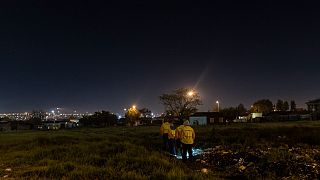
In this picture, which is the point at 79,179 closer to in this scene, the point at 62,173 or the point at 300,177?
the point at 62,173

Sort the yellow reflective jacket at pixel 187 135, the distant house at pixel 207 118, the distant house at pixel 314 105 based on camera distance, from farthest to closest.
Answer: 1. the distant house at pixel 207 118
2. the distant house at pixel 314 105
3. the yellow reflective jacket at pixel 187 135

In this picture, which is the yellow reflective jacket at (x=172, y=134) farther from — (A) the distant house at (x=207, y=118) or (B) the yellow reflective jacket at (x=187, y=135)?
(A) the distant house at (x=207, y=118)

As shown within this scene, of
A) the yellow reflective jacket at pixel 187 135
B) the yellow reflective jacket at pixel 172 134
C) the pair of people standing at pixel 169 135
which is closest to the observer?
the yellow reflective jacket at pixel 187 135

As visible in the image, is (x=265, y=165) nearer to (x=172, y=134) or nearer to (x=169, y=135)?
(x=172, y=134)

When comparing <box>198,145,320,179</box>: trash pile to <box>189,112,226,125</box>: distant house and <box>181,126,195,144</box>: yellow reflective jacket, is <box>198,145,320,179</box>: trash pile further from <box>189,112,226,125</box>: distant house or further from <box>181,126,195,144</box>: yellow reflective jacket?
<box>189,112,226,125</box>: distant house

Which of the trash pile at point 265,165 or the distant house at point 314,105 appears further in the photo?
the distant house at point 314,105

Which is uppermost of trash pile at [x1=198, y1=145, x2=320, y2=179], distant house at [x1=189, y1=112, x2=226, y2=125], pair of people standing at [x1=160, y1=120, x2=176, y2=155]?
distant house at [x1=189, y1=112, x2=226, y2=125]

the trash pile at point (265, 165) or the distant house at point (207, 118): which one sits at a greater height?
the distant house at point (207, 118)

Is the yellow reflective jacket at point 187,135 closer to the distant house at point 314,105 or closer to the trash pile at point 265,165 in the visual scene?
the trash pile at point 265,165

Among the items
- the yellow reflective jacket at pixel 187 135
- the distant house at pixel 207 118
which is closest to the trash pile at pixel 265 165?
the yellow reflective jacket at pixel 187 135

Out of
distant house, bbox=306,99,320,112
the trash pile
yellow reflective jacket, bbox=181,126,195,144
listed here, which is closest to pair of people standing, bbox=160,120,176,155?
the trash pile

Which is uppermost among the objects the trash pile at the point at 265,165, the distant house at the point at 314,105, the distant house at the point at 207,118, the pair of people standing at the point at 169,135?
the distant house at the point at 314,105

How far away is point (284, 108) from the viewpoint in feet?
550

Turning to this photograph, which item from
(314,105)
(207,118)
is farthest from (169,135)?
(207,118)
